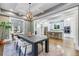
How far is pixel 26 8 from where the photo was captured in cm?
187

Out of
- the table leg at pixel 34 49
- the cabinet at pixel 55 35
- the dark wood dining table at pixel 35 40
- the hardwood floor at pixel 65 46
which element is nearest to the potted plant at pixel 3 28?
the hardwood floor at pixel 65 46

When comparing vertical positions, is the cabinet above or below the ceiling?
below

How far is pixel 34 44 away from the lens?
1804 millimetres

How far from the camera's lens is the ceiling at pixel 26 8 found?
1826mm

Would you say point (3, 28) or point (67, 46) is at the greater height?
point (3, 28)

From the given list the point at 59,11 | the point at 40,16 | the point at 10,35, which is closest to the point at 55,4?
the point at 59,11

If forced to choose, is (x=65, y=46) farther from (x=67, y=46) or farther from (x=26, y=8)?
(x=26, y=8)

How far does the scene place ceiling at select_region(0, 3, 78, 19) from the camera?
5.99 ft

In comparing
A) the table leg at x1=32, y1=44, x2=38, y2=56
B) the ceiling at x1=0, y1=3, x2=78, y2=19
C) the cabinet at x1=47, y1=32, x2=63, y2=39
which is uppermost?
the ceiling at x1=0, y1=3, x2=78, y2=19

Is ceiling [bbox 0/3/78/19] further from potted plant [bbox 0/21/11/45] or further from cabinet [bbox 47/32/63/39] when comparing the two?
cabinet [bbox 47/32/63/39]

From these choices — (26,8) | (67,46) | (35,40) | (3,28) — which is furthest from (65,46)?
(3,28)

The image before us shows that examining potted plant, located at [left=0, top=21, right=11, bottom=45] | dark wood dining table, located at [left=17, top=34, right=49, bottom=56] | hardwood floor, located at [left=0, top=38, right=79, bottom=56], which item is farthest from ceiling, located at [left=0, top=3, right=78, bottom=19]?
hardwood floor, located at [left=0, top=38, right=79, bottom=56]

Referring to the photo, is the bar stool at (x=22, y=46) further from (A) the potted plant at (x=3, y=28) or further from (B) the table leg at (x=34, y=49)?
(A) the potted plant at (x=3, y=28)

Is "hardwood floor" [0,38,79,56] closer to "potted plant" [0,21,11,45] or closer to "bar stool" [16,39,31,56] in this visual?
"potted plant" [0,21,11,45]
